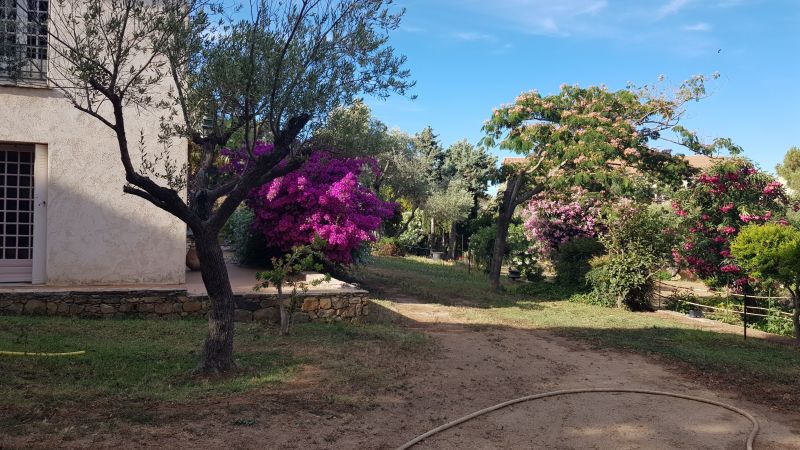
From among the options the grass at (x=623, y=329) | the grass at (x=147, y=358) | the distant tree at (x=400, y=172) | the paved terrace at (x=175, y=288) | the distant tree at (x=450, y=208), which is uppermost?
the distant tree at (x=400, y=172)

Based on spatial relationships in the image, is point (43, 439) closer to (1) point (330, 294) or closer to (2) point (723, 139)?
(1) point (330, 294)

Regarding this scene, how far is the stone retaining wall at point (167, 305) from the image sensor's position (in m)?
9.04

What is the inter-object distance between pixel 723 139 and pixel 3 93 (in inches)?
Answer: 642

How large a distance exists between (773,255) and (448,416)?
7864mm

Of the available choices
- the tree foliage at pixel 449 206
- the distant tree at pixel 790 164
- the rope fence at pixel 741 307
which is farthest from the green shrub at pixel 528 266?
the distant tree at pixel 790 164

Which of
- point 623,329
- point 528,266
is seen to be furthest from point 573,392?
point 528,266

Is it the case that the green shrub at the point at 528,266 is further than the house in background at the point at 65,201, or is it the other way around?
the green shrub at the point at 528,266

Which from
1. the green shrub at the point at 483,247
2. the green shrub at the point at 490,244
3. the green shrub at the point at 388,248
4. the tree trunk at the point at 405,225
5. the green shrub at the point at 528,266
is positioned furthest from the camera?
the tree trunk at the point at 405,225

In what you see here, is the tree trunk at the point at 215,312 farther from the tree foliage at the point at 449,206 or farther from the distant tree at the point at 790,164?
the distant tree at the point at 790,164

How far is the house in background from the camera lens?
959cm

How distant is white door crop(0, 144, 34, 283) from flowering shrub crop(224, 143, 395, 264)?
3678 mm

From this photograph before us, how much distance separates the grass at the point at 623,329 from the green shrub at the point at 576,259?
1.42 ft

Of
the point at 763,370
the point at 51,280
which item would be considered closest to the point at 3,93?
the point at 51,280

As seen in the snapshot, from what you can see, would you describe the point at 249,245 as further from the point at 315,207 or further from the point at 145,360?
the point at 145,360
